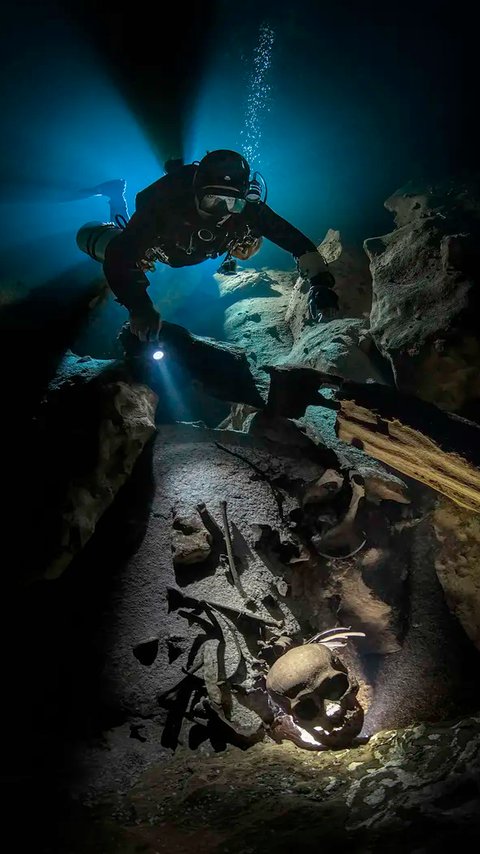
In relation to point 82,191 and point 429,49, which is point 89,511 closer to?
point 82,191

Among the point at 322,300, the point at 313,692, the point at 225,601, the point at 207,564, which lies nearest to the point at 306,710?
the point at 313,692

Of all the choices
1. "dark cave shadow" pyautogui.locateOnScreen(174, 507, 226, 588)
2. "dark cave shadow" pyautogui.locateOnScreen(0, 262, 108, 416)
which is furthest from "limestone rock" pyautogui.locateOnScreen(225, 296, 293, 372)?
"dark cave shadow" pyautogui.locateOnScreen(174, 507, 226, 588)

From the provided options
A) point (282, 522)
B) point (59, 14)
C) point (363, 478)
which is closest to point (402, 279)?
point (363, 478)

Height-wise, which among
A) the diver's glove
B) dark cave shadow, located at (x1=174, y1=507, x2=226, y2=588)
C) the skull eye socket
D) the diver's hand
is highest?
the diver's glove

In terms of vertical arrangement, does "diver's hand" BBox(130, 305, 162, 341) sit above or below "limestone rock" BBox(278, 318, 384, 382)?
below

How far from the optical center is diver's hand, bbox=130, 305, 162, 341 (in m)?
5.07

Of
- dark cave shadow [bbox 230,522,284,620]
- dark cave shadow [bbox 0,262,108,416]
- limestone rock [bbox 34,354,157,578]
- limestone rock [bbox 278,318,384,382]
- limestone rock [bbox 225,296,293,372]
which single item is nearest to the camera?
limestone rock [bbox 34,354,157,578]

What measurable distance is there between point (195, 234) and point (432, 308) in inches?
132

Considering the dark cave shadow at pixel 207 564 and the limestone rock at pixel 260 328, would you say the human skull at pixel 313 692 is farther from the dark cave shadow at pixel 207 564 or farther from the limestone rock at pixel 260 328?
the limestone rock at pixel 260 328

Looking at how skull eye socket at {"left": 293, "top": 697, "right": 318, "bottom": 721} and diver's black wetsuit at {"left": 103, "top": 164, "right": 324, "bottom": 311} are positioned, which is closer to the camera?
skull eye socket at {"left": 293, "top": 697, "right": 318, "bottom": 721}

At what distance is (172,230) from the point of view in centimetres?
512

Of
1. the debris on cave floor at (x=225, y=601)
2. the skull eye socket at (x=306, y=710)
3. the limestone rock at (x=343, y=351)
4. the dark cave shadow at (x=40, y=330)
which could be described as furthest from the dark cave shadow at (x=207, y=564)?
the dark cave shadow at (x=40, y=330)

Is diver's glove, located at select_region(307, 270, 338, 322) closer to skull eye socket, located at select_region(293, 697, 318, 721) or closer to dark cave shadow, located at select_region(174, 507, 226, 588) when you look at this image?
dark cave shadow, located at select_region(174, 507, 226, 588)

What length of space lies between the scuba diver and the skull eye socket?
437cm
